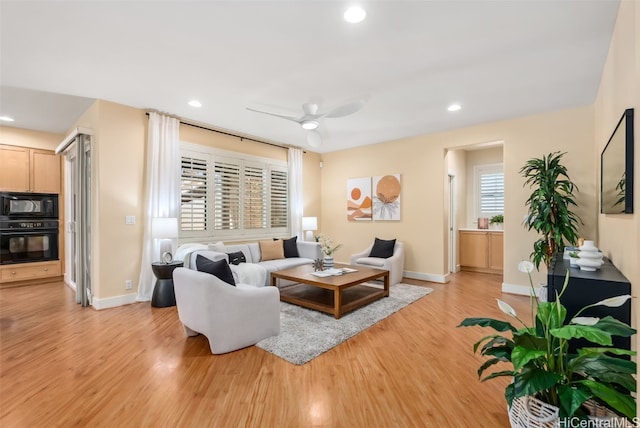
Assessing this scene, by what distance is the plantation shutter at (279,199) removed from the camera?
6.55 metres

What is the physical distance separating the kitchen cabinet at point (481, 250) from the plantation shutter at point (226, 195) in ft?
16.7

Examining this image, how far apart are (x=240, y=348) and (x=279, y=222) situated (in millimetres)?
3944

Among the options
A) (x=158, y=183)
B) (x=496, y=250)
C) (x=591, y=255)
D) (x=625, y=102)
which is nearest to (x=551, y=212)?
(x=591, y=255)

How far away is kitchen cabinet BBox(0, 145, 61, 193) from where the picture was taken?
5258 millimetres

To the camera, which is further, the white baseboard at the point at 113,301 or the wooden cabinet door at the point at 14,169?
the wooden cabinet door at the point at 14,169

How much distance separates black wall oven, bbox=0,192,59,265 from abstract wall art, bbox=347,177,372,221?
6.02 metres

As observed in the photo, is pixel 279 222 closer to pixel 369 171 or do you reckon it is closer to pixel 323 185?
pixel 323 185

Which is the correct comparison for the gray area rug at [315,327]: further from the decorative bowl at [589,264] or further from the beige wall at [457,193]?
the beige wall at [457,193]

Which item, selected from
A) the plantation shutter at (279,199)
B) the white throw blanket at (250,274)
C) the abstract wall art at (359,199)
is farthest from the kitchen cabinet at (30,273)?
the abstract wall art at (359,199)

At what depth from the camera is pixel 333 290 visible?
165 inches

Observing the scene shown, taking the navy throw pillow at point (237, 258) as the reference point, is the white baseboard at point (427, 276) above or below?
below

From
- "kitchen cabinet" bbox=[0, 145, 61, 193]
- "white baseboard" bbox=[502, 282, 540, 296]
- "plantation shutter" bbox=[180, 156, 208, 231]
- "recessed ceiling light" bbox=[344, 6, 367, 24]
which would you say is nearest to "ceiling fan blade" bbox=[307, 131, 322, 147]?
"recessed ceiling light" bbox=[344, 6, 367, 24]

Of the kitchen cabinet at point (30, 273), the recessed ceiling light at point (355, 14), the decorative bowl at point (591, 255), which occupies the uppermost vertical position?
the recessed ceiling light at point (355, 14)

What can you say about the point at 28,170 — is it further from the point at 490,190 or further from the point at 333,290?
the point at 490,190
